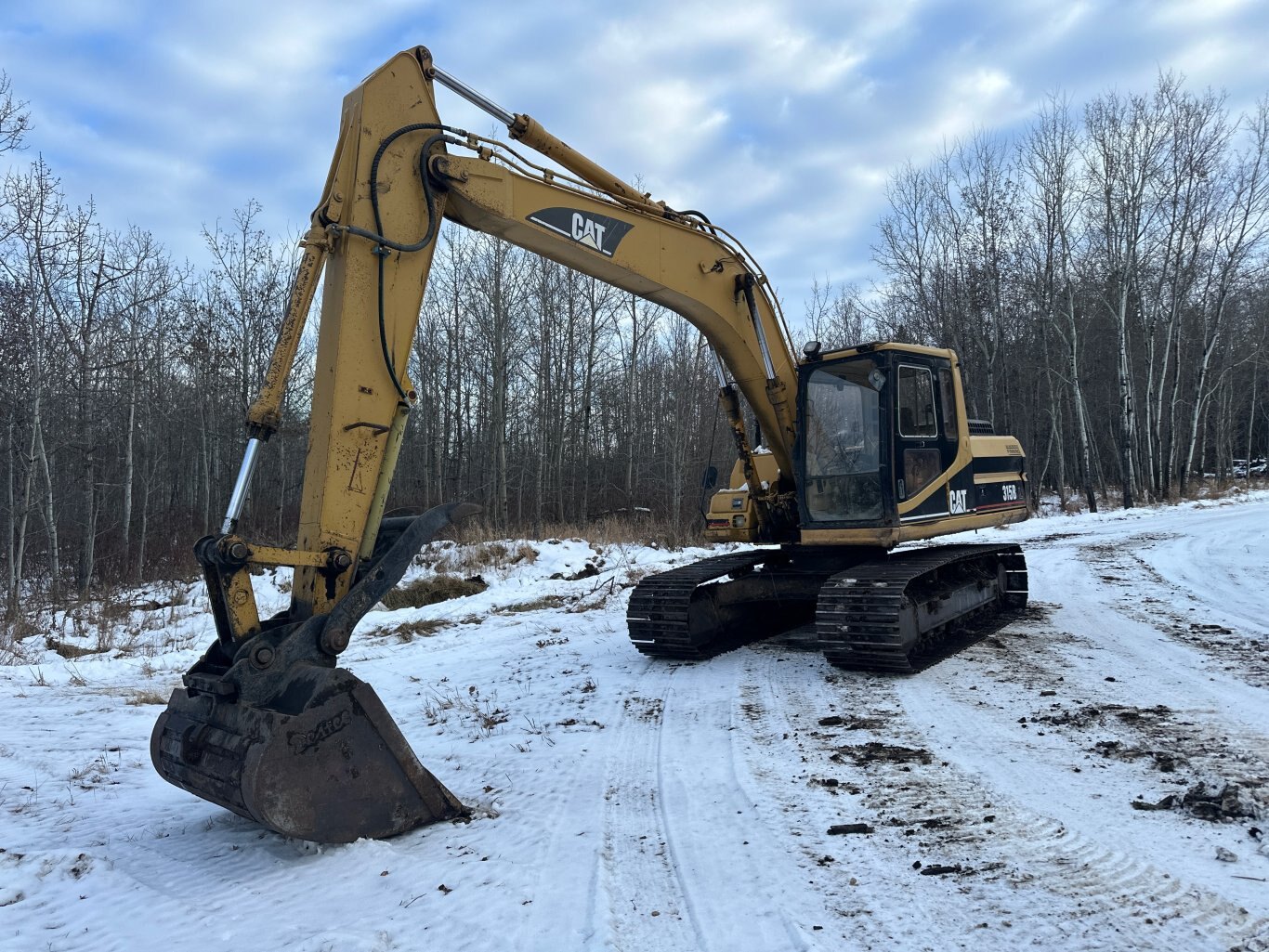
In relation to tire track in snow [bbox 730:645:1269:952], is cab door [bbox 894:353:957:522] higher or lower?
higher

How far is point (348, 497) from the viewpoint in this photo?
3896 millimetres

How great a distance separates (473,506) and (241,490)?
3.61 feet

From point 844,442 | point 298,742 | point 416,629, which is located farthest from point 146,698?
point 844,442

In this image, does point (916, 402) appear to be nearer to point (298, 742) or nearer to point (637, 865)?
point (637, 865)

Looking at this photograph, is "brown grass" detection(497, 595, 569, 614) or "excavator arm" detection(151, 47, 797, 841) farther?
"brown grass" detection(497, 595, 569, 614)

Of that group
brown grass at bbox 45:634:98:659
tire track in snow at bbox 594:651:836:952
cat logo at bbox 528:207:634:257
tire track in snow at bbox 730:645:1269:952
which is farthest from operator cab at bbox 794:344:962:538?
brown grass at bbox 45:634:98:659

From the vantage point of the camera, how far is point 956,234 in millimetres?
27953

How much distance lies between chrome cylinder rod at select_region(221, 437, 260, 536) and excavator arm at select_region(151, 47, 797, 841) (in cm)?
1

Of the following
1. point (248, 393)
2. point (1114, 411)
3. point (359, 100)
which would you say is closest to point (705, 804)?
point (359, 100)

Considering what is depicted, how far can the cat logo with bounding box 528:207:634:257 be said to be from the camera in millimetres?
5098

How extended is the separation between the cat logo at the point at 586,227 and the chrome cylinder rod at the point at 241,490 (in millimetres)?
2273

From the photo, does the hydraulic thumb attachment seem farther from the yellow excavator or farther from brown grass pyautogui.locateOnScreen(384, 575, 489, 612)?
brown grass pyautogui.locateOnScreen(384, 575, 489, 612)

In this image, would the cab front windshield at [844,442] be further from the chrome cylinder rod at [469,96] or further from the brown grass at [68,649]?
the brown grass at [68,649]

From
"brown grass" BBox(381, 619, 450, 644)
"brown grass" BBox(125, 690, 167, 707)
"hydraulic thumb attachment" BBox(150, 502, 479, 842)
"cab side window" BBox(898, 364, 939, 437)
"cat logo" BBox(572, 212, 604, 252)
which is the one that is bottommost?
"brown grass" BBox(125, 690, 167, 707)
